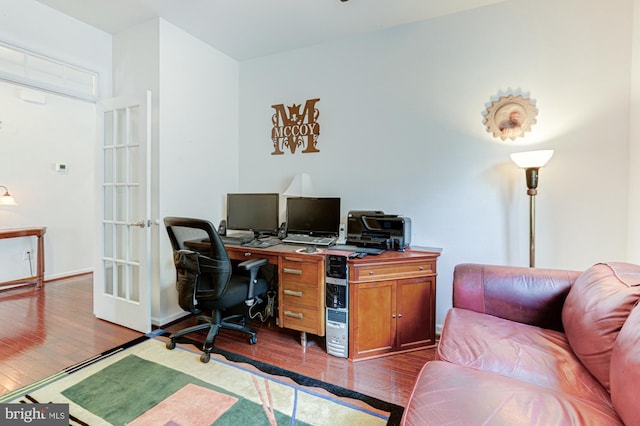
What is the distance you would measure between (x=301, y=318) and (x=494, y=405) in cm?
151

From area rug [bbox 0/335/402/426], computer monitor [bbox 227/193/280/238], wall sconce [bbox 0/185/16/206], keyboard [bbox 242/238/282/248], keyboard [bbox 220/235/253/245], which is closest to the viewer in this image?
area rug [bbox 0/335/402/426]

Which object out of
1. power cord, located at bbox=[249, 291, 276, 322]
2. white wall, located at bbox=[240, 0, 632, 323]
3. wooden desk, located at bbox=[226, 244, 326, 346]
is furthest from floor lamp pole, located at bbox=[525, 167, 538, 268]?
power cord, located at bbox=[249, 291, 276, 322]

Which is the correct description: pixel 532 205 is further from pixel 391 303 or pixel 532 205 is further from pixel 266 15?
pixel 266 15

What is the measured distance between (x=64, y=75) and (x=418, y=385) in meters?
3.83

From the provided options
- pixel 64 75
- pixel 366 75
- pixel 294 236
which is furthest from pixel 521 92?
pixel 64 75

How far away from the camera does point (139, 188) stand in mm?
2602

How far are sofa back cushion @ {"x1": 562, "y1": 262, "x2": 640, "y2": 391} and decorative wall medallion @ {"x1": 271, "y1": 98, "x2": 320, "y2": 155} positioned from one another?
7.49 ft

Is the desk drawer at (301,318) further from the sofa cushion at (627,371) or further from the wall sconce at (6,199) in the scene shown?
the wall sconce at (6,199)

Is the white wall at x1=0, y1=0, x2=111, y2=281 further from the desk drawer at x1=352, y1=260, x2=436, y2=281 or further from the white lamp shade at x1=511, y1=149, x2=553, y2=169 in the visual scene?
the white lamp shade at x1=511, y1=149, x2=553, y2=169

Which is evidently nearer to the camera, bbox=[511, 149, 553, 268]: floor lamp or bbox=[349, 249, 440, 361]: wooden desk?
bbox=[511, 149, 553, 268]: floor lamp

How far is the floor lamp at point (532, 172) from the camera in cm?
198

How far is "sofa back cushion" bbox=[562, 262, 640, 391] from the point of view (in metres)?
1.17

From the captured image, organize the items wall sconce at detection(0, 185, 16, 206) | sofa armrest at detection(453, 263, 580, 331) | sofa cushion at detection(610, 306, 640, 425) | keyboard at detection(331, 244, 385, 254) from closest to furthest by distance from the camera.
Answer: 1. sofa cushion at detection(610, 306, 640, 425)
2. sofa armrest at detection(453, 263, 580, 331)
3. keyboard at detection(331, 244, 385, 254)
4. wall sconce at detection(0, 185, 16, 206)

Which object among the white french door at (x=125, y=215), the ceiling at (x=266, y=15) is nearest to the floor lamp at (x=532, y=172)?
the ceiling at (x=266, y=15)
